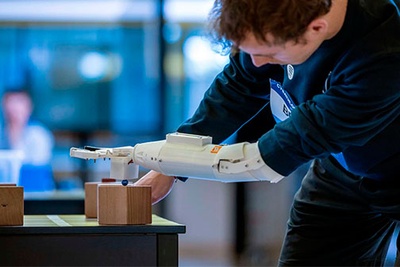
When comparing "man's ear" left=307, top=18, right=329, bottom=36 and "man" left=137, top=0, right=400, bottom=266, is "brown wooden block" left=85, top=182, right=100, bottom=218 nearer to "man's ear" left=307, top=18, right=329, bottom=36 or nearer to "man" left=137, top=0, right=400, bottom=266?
"man" left=137, top=0, right=400, bottom=266

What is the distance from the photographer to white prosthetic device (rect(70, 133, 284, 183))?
5.05ft

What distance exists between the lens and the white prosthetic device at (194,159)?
154 cm

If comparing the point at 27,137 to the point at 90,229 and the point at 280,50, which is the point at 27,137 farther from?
the point at 280,50

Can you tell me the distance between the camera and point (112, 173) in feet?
5.66

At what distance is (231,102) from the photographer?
1.91 m

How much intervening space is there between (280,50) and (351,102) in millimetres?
163

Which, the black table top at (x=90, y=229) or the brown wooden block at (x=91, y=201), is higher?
the brown wooden block at (x=91, y=201)

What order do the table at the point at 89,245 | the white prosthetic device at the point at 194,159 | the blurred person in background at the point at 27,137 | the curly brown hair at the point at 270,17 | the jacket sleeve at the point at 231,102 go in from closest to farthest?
the curly brown hair at the point at 270,17 < the white prosthetic device at the point at 194,159 < the table at the point at 89,245 < the jacket sleeve at the point at 231,102 < the blurred person in background at the point at 27,137

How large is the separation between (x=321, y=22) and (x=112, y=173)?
57 cm

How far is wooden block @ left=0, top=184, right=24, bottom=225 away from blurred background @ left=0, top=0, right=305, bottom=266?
3.59m

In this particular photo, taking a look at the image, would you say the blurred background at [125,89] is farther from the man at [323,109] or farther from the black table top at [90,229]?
the black table top at [90,229]

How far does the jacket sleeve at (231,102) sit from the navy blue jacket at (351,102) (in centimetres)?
18

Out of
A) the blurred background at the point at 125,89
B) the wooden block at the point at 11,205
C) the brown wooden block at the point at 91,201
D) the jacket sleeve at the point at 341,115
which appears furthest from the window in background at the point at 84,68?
the jacket sleeve at the point at 341,115

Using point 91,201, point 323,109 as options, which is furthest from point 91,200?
point 323,109
